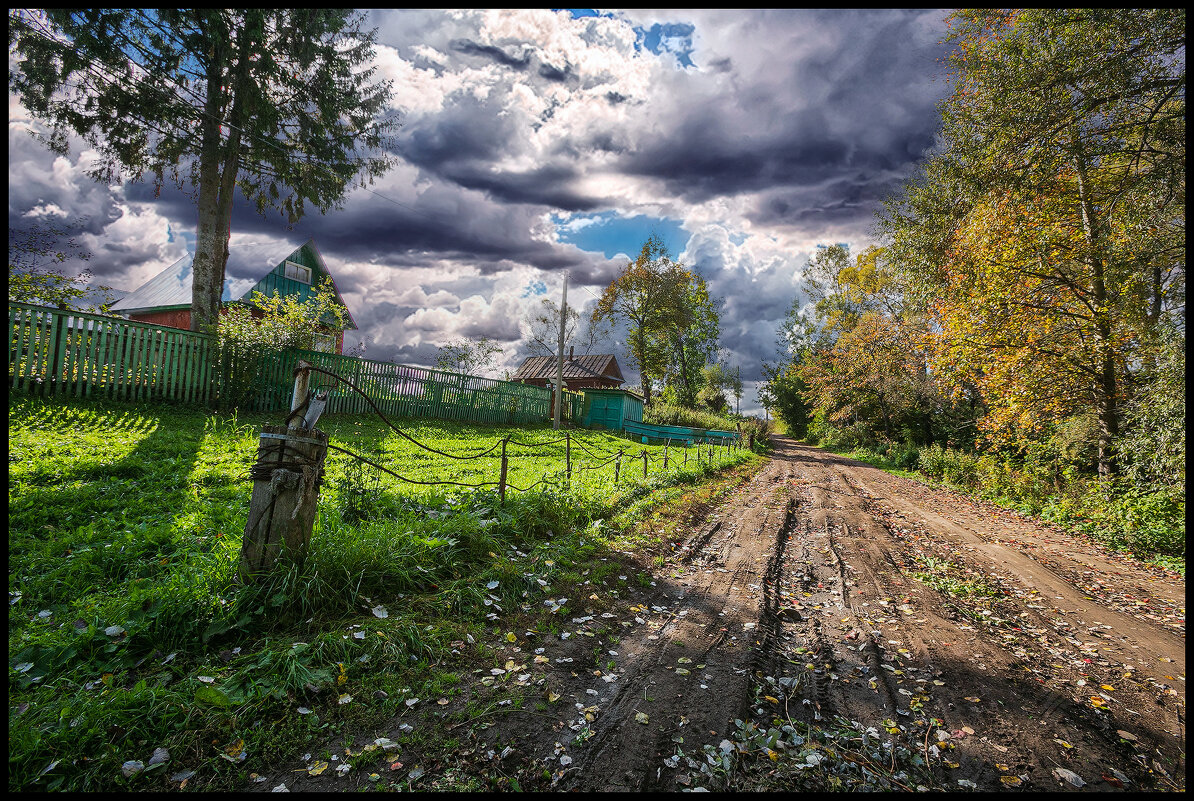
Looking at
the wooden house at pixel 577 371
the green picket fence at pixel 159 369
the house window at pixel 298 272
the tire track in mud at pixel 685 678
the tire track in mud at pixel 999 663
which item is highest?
the house window at pixel 298 272

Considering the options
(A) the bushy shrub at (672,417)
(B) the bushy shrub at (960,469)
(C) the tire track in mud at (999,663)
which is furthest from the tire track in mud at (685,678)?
(A) the bushy shrub at (672,417)

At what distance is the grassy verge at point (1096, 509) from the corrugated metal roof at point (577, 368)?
→ 29150 millimetres

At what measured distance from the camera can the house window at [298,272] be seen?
77.5ft

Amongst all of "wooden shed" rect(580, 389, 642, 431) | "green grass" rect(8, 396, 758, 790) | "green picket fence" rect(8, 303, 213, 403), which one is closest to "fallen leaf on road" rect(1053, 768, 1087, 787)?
"green grass" rect(8, 396, 758, 790)

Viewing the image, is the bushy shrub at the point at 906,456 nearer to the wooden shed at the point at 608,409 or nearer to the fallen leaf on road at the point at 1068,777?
the wooden shed at the point at 608,409

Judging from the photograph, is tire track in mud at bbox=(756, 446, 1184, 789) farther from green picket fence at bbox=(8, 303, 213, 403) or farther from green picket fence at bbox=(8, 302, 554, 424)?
green picket fence at bbox=(8, 303, 213, 403)

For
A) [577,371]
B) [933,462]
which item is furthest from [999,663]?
[577,371]

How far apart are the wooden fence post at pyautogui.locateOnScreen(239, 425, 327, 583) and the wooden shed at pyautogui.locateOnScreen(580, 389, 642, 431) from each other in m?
20.9

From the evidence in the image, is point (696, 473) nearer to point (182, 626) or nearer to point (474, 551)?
point (474, 551)

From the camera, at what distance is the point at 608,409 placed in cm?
2541

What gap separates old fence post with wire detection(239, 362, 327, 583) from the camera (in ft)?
13.0

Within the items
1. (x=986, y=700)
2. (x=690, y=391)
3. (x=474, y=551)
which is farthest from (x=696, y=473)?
(x=690, y=391)

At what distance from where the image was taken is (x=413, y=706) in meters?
3.26

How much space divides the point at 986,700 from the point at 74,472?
9.34 meters
